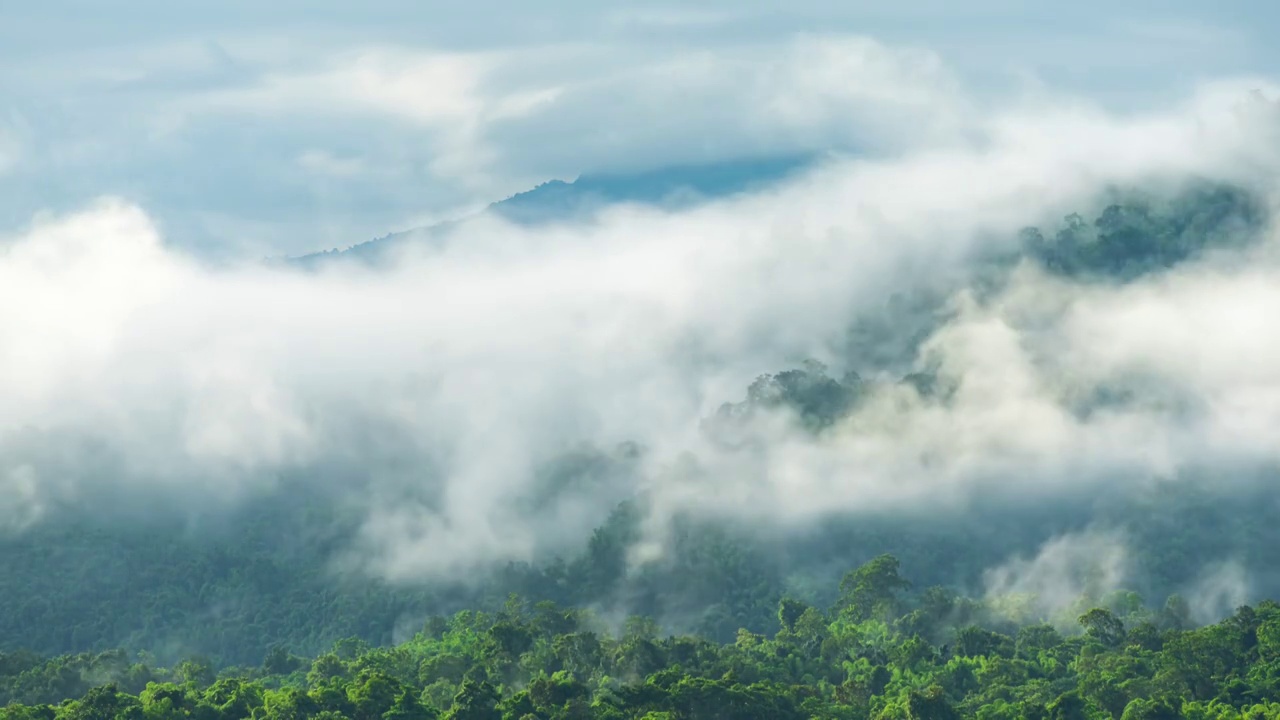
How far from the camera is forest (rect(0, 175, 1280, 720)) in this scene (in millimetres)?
92188

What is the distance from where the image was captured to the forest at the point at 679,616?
9219 cm

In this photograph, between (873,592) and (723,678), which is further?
(873,592)

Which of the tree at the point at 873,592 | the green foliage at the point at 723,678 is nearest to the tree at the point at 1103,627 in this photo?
the green foliage at the point at 723,678

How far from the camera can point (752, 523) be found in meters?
179

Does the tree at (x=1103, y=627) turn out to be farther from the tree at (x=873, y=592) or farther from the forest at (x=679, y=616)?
the tree at (x=873, y=592)

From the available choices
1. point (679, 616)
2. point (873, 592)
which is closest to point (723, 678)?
point (873, 592)

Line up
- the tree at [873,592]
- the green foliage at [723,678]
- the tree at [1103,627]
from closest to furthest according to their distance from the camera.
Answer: the green foliage at [723,678] → the tree at [1103,627] → the tree at [873,592]

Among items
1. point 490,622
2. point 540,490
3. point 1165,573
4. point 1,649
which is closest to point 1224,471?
point 1165,573

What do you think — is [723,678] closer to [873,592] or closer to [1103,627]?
[1103,627]

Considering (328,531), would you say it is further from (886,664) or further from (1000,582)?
(886,664)

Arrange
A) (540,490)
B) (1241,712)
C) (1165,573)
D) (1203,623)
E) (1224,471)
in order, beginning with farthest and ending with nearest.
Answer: (540,490), (1224,471), (1165,573), (1203,623), (1241,712)

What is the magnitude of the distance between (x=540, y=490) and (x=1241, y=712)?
110127mm

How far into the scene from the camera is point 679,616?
16100cm

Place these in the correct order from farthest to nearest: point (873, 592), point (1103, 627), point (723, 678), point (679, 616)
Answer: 1. point (679, 616)
2. point (873, 592)
3. point (1103, 627)
4. point (723, 678)
